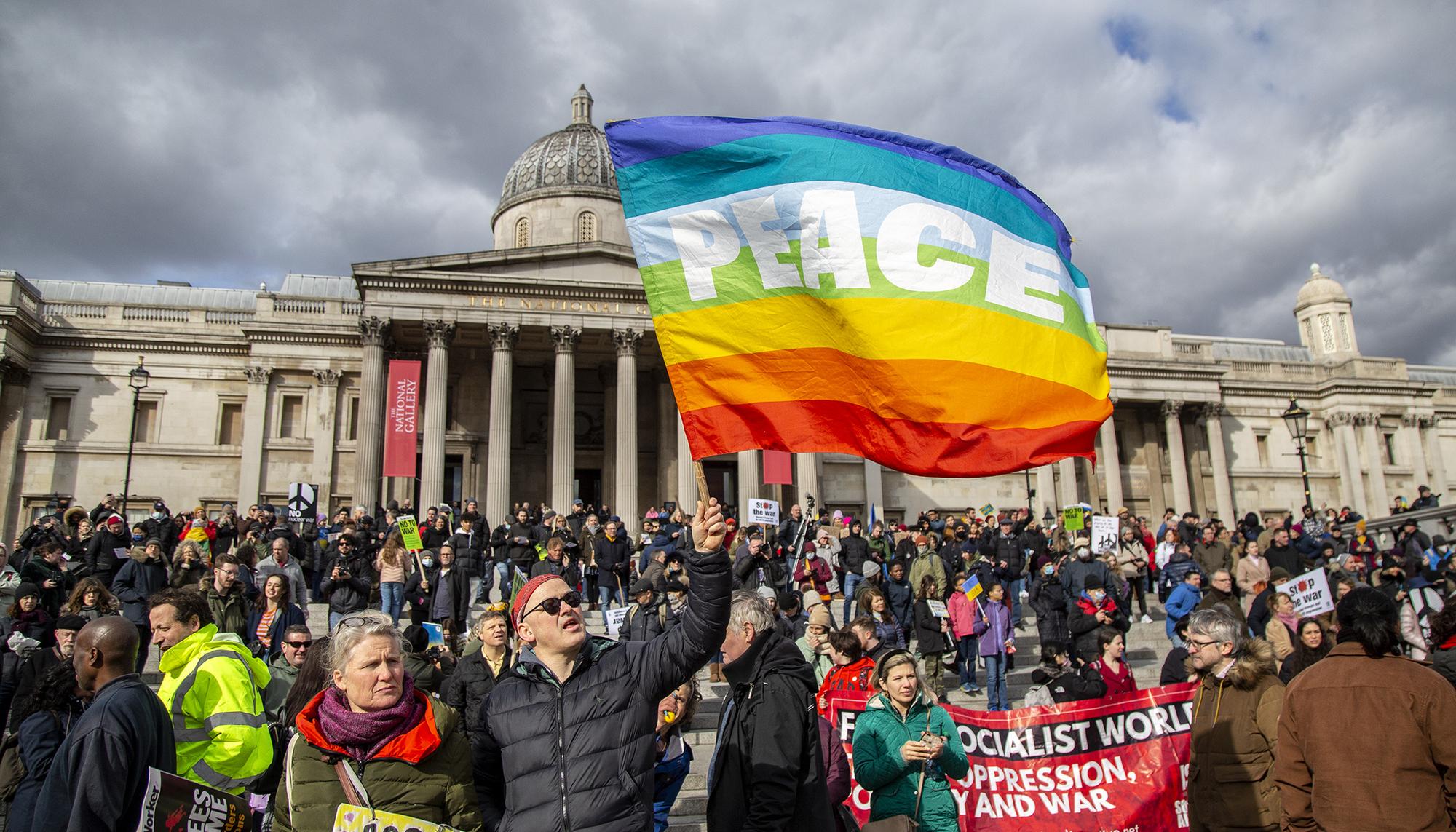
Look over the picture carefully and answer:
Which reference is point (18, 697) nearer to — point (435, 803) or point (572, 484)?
point (435, 803)

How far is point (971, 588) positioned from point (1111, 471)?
30.4m

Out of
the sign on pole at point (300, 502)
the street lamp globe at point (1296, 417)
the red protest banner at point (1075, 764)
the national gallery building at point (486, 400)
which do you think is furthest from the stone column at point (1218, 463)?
the red protest banner at point (1075, 764)

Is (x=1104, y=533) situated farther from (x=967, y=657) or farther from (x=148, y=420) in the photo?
(x=148, y=420)

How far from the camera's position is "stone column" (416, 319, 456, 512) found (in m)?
28.4

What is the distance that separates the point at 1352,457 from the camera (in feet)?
146

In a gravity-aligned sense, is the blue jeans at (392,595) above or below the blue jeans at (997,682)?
above

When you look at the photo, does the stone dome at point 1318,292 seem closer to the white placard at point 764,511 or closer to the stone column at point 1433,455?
the stone column at point 1433,455

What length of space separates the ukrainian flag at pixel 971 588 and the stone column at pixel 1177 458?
3252 centimetres

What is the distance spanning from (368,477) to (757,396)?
86.4ft

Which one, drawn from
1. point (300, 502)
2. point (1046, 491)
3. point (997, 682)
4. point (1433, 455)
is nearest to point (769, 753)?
point (997, 682)

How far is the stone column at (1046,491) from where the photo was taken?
38.5 metres

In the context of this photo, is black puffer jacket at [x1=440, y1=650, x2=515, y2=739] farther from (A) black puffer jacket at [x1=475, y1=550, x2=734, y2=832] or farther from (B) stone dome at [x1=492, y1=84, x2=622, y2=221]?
(B) stone dome at [x1=492, y1=84, x2=622, y2=221]

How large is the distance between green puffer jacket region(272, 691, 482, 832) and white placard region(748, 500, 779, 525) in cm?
1121

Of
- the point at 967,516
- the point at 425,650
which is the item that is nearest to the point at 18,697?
the point at 425,650
